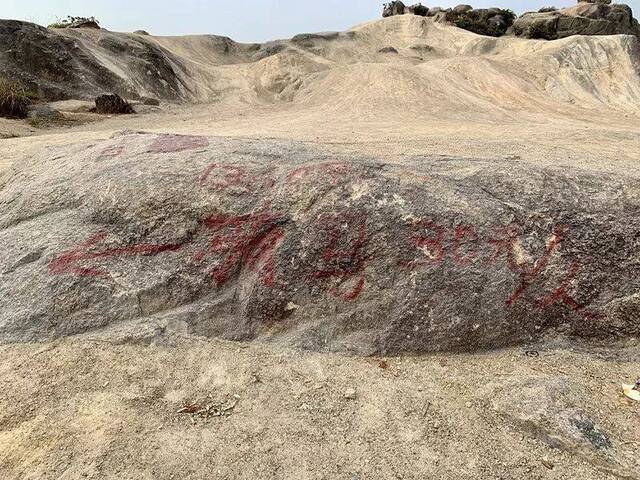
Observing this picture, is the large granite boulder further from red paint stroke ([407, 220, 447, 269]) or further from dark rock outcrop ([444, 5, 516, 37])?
red paint stroke ([407, 220, 447, 269])

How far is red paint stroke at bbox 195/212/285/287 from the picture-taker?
3785mm

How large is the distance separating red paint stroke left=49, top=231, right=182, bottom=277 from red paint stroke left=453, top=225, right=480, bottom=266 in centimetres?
197

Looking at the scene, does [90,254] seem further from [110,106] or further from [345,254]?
[110,106]

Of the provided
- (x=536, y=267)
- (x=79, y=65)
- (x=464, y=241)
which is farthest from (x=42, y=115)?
(x=536, y=267)

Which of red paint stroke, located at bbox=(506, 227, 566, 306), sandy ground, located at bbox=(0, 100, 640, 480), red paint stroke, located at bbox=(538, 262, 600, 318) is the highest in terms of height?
red paint stroke, located at bbox=(506, 227, 566, 306)

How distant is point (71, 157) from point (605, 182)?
4739 mm

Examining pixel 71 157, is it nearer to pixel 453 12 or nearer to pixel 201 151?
pixel 201 151

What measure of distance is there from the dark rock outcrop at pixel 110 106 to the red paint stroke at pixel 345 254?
40.8 feet

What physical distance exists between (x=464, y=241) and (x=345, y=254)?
834mm

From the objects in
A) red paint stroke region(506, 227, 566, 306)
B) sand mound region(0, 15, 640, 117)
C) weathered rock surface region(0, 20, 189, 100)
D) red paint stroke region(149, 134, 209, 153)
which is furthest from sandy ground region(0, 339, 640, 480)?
weathered rock surface region(0, 20, 189, 100)

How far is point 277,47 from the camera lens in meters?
27.9

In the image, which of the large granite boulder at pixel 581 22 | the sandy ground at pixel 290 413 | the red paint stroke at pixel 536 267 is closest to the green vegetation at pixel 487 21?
the large granite boulder at pixel 581 22

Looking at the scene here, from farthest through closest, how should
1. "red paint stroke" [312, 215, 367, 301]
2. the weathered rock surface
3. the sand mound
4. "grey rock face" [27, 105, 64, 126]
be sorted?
the weathered rock surface < the sand mound < "grey rock face" [27, 105, 64, 126] < "red paint stroke" [312, 215, 367, 301]

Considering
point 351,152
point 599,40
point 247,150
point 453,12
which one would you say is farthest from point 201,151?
point 453,12
